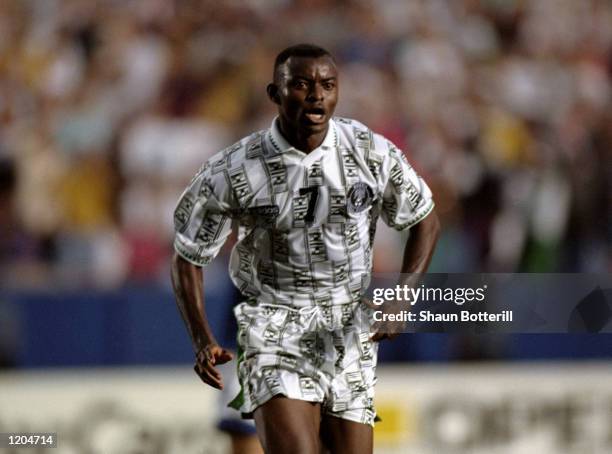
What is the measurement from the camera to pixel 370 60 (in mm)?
8984

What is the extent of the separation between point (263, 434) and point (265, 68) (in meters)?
4.95

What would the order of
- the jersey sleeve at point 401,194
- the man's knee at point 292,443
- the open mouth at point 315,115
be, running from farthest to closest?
the jersey sleeve at point 401,194 < the open mouth at point 315,115 < the man's knee at point 292,443

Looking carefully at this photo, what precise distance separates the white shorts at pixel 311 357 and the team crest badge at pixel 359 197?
0.36 metres

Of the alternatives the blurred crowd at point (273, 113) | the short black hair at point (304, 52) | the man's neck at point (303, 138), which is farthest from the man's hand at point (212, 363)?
the blurred crowd at point (273, 113)

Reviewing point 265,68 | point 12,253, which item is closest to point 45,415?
point 12,253

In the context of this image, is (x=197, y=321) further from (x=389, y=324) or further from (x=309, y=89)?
(x=309, y=89)

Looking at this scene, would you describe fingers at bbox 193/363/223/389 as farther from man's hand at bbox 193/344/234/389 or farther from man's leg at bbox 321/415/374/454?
man's leg at bbox 321/415/374/454

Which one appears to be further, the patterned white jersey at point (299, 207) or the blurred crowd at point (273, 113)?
the blurred crowd at point (273, 113)

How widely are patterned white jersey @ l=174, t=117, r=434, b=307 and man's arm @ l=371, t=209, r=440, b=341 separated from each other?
0.09 m

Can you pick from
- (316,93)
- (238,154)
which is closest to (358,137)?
(316,93)

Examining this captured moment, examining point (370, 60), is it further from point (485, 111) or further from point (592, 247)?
point (592, 247)

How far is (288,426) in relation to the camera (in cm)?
414

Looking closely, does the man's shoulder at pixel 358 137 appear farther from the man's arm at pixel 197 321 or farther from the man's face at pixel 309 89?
the man's arm at pixel 197 321

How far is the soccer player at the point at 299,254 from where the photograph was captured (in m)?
4.29
